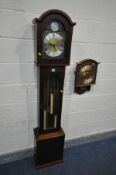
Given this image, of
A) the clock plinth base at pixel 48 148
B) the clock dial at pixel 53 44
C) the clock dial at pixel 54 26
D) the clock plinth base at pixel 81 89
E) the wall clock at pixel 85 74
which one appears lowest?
the clock plinth base at pixel 48 148

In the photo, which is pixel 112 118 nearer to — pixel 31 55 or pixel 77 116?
pixel 77 116

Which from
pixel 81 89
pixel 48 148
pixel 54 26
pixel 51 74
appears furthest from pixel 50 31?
pixel 48 148

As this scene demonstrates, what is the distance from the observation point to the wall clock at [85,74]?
5.24ft

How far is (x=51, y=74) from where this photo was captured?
1365 millimetres

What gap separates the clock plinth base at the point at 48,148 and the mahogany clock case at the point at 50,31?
0.77 m

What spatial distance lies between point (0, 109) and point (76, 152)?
3.66ft

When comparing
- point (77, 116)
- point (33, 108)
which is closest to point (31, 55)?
point (33, 108)

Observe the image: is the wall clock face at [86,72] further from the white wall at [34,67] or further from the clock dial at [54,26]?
the clock dial at [54,26]

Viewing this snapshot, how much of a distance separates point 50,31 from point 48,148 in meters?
1.18

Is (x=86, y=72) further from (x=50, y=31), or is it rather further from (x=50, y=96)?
(x=50, y=31)

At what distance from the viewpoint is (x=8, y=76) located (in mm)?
1421

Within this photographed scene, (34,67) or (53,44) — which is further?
(34,67)

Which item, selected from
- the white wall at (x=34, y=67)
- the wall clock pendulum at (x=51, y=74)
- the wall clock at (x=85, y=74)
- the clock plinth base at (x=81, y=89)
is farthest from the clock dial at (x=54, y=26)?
the clock plinth base at (x=81, y=89)

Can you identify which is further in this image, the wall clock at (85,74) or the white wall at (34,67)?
the wall clock at (85,74)
